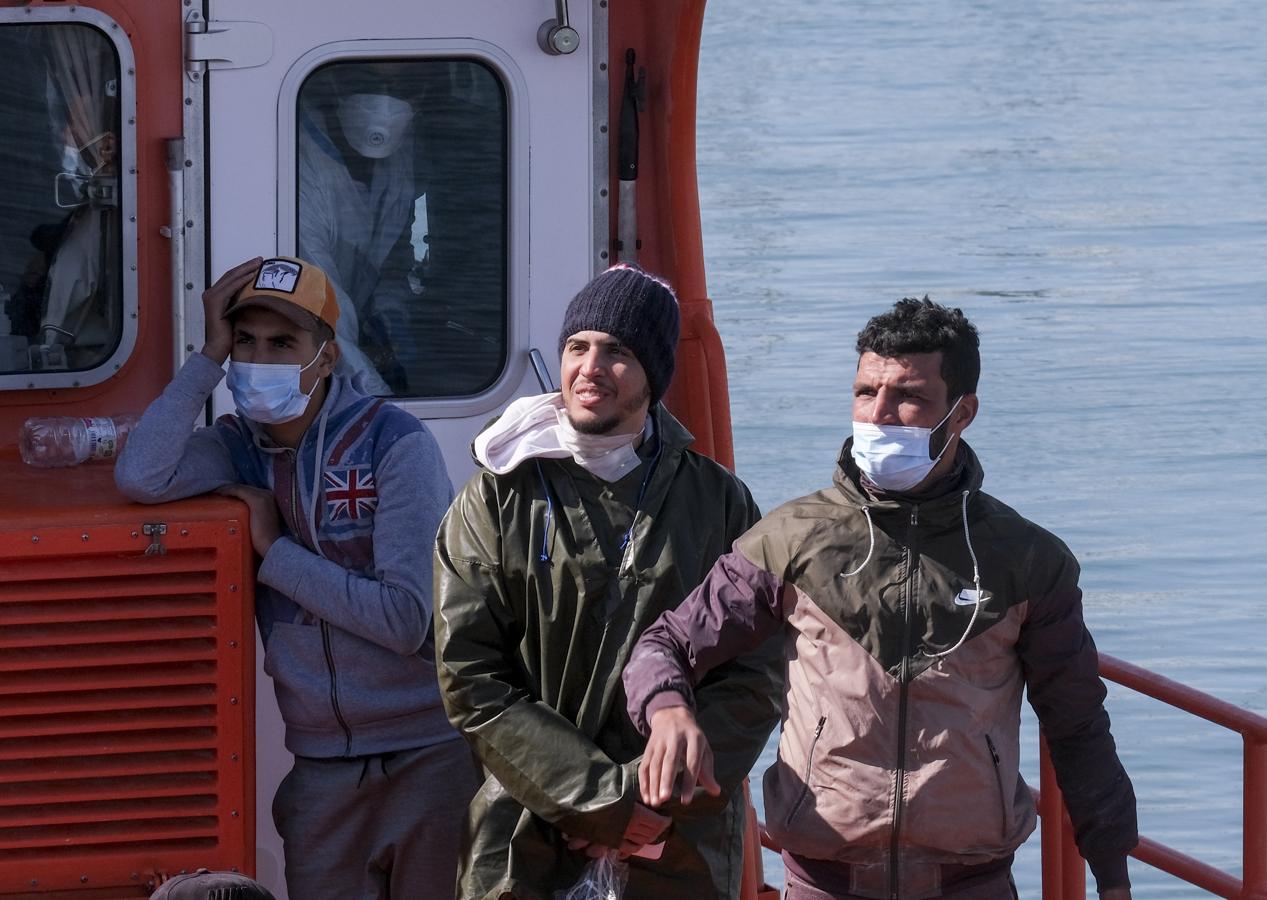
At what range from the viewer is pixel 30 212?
4105 millimetres

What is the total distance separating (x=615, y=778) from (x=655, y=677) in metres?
0.29

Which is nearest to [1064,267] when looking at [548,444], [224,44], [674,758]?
[224,44]

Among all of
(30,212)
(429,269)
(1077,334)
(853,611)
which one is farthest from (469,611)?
(1077,334)

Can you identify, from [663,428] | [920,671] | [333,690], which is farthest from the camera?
[333,690]

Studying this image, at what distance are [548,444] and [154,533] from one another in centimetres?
82

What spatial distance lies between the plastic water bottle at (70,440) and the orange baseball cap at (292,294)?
509mm

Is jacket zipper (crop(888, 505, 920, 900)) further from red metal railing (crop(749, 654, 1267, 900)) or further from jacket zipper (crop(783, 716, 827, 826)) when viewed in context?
red metal railing (crop(749, 654, 1267, 900))

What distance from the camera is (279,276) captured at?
3.72 meters

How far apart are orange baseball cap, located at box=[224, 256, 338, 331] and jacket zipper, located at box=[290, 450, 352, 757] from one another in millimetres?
269

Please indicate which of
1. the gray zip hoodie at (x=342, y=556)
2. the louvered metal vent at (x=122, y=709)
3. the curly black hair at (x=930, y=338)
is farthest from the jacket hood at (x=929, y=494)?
the louvered metal vent at (x=122, y=709)

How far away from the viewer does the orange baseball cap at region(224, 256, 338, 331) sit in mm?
3686

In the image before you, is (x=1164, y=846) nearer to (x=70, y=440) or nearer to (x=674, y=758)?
(x=674, y=758)

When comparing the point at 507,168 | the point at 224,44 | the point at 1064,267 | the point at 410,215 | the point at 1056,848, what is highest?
the point at 1064,267

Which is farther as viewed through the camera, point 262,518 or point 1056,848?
point 1056,848
